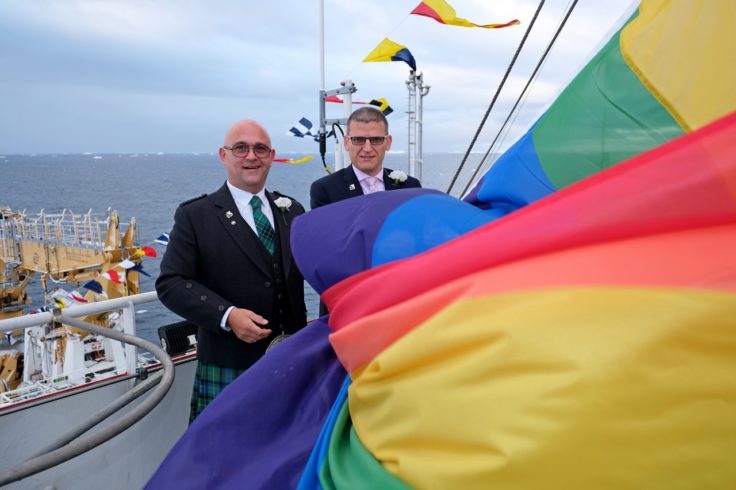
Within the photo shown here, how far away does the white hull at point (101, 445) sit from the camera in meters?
3.26

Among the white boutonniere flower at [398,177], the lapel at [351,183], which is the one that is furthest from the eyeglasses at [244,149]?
the white boutonniere flower at [398,177]

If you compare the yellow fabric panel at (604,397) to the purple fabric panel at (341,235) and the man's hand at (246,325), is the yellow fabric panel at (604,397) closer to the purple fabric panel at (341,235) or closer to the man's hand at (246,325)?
the purple fabric panel at (341,235)

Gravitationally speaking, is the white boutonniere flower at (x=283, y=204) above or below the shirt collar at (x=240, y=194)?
below

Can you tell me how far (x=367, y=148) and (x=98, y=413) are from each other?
2.10 meters

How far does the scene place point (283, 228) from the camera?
3.01m

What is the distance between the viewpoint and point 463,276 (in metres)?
1.08

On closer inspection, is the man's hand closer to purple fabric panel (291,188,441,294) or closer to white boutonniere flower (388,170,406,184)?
purple fabric panel (291,188,441,294)

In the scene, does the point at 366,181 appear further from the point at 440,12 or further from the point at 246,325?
the point at 440,12

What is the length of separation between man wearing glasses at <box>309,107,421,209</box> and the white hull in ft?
5.92

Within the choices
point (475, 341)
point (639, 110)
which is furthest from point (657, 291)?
point (639, 110)

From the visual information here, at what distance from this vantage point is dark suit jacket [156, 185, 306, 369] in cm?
275

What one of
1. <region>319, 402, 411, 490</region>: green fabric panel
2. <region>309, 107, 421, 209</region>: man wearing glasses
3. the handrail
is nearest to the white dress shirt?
<region>309, 107, 421, 209</region>: man wearing glasses

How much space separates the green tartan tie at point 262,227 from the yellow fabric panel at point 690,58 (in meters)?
2.05

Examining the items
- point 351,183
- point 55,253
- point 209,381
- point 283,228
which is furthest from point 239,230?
point 55,253
